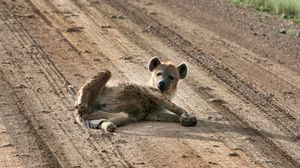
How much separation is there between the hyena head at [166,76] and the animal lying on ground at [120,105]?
6.0 inches

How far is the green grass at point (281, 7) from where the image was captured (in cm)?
1534

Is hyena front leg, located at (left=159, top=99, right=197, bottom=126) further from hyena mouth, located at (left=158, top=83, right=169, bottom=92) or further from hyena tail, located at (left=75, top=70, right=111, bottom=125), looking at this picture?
hyena tail, located at (left=75, top=70, right=111, bottom=125)

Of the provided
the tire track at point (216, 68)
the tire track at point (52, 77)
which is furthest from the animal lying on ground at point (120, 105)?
the tire track at point (216, 68)

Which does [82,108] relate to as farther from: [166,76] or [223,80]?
[223,80]

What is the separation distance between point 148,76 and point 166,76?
132cm

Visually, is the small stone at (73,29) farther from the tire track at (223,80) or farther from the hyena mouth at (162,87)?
the hyena mouth at (162,87)

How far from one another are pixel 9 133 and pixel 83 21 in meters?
5.92

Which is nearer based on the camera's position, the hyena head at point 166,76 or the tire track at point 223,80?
the tire track at point 223,80

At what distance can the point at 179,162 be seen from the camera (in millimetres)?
7824

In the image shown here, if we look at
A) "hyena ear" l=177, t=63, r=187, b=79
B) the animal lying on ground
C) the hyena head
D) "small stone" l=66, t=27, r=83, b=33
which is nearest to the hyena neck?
the hyena head

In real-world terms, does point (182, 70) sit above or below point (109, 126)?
above

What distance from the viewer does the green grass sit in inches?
604

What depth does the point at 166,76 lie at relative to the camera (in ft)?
31.4

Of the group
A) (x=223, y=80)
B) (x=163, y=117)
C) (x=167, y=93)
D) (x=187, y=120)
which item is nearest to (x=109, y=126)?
(x=163, y=117)
